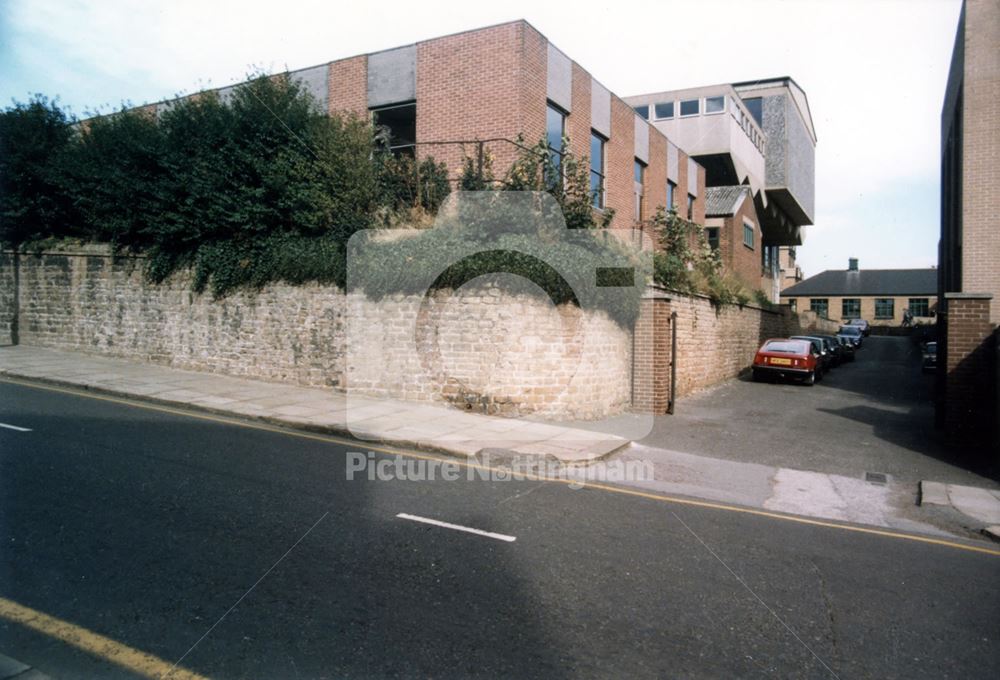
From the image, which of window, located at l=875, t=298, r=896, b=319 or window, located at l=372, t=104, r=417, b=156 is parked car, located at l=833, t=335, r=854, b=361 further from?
window, located at l=875, t=298, r=896, b=319

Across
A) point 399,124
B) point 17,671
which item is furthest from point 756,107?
point 17,671

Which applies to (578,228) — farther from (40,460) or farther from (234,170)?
(40,460)

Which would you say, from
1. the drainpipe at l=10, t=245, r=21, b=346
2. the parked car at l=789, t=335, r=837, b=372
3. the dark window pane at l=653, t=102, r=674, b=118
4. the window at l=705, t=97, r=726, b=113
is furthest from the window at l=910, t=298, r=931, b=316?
the drainpipe at l=10, t=245, r=21, b=346

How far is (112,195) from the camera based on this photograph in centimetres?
1714

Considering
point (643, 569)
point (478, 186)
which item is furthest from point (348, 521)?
point (478, 186)

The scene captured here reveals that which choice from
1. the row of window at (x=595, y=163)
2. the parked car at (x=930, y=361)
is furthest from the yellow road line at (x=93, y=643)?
the parked car at (x=930, y=361)

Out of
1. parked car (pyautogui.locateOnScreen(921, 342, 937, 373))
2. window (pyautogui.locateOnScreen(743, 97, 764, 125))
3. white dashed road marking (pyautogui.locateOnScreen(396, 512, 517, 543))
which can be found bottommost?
white dashed road marking (pyautogui.locateOnScreen(396, 512, 517, 543))

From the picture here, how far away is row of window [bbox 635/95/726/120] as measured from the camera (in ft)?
113

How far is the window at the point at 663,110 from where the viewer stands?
118 feet

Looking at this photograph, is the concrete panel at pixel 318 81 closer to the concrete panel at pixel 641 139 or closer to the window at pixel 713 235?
the concrete panel at pixel 641 139

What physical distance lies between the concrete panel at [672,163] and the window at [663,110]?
35.1 feet

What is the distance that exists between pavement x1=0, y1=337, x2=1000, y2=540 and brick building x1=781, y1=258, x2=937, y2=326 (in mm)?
58443

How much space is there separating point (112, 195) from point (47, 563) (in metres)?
15.9

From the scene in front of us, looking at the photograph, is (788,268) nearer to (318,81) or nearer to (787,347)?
(787,347)
